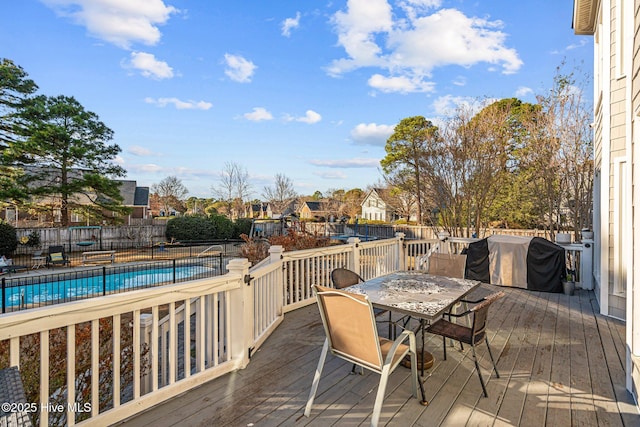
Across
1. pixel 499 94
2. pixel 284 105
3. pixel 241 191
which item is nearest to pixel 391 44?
pixel 499 94

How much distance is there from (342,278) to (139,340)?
1.90 m

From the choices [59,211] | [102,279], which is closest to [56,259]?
[102,279]

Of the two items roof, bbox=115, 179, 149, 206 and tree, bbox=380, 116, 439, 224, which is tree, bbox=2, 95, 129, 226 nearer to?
roof, bbox=115, 179, 149, 206

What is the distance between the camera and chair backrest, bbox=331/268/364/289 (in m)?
3.21

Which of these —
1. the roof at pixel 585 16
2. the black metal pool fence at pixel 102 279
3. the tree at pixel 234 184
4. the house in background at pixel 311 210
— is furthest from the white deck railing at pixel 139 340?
the house in background at pixel 311 210

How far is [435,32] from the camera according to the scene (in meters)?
7.93

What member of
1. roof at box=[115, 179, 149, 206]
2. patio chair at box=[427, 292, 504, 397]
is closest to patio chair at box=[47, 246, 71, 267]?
patio chair at box=[427, 292, 504, 397]

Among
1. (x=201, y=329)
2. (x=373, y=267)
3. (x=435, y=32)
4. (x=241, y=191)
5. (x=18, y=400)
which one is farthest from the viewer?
(x=241, y=191)

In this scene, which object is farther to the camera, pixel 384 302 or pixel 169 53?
pixel 169 53

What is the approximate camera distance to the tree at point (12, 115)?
13.3 metres

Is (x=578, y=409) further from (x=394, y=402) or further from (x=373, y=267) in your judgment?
(x=373, y=267)

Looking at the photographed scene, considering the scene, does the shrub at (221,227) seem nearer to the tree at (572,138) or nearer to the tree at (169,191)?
the tree at (572,138)

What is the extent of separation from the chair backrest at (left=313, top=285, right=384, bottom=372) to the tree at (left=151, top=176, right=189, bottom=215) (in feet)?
129

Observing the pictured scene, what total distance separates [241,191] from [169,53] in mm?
18243
